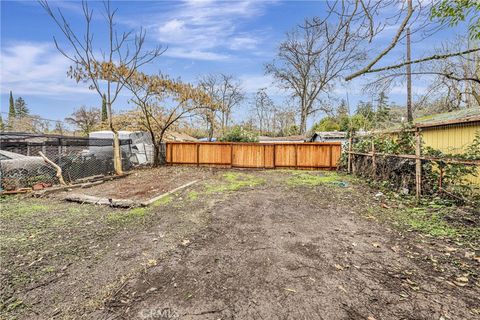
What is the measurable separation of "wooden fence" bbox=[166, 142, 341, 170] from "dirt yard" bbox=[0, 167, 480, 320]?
597cm

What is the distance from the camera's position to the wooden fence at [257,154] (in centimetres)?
1048

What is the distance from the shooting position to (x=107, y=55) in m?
8.27

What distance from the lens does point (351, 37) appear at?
8.49 ft

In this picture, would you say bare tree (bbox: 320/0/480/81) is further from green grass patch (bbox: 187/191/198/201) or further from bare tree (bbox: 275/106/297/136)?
bare tree (bbox: 275/106/297/136)

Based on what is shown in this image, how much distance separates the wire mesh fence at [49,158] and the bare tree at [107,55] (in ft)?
1.69

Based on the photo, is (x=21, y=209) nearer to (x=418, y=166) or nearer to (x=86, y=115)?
(x=418, y=166)

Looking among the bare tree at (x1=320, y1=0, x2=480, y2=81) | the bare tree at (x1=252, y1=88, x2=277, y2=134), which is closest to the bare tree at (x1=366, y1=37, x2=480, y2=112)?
the bare tree at (x1=320, y1=0, x2=480, y2=81)

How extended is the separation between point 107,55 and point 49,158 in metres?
4.25

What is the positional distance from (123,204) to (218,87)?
23.4 m

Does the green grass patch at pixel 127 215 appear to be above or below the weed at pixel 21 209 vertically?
below


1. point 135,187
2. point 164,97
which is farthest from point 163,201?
point 164,97

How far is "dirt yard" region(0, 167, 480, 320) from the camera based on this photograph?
1.82m

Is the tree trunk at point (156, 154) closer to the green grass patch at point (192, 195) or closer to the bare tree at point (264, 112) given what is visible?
the green grass patch at point (192, 195)
